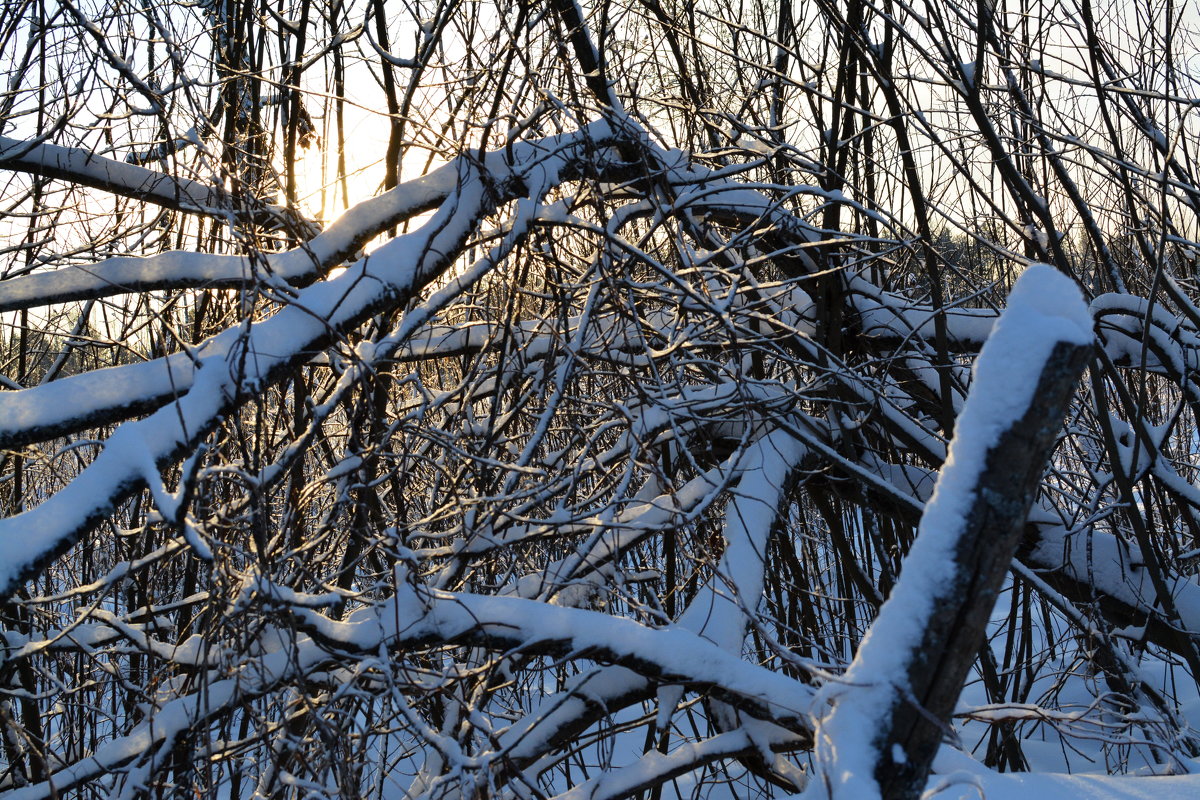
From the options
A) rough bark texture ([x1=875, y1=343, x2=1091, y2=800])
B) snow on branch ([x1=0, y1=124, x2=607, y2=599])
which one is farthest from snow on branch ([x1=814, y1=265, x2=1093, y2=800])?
snow on branch ([x1=0, y1=124, x2=607, y2=599])

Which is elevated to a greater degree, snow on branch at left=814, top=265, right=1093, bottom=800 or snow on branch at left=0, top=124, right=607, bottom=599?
snow on branch at left=0, top=124, right=607, bottom=599

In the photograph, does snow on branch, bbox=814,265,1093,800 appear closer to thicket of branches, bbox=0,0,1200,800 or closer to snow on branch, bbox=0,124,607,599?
thicket of branches, bbox=0,0,1200,800

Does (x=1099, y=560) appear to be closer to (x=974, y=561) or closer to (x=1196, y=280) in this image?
(x=1196, y=280)

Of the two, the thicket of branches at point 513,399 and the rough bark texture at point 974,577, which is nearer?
the rough bark texture at point 974,577

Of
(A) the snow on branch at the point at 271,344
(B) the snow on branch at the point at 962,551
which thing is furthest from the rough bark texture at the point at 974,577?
(A) the snow on branch at the point at 271,344

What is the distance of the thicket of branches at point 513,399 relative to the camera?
186 cm

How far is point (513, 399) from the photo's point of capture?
2.94 m

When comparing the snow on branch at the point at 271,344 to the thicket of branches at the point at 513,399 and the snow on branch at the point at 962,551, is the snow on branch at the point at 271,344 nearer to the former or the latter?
the thicket of branches at the point at 513,399

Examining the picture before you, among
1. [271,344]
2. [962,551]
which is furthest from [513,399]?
[962,551]

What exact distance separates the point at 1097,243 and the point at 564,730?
252cm

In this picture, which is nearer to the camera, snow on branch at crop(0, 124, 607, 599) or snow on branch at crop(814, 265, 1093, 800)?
snow on branch at crop(814, 265, 1093, 800)

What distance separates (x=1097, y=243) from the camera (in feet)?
10.2

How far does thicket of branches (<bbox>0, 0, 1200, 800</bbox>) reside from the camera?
1.86 meters

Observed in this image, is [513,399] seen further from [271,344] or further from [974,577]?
[974,577]
